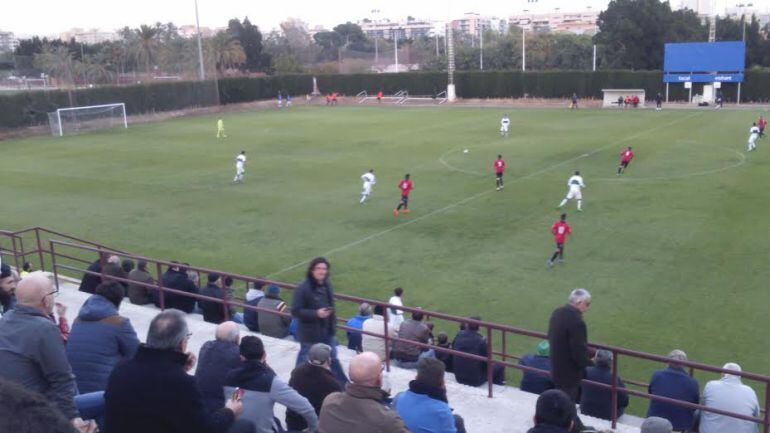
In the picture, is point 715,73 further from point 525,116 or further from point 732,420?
point 732,420

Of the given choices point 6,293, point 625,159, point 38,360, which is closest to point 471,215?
point 625,159

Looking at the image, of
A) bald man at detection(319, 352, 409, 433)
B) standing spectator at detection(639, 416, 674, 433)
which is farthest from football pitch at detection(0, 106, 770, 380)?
bald man at detection(319, 352, 409, 433)

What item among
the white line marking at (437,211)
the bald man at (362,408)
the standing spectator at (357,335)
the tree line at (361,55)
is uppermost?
the tree line at (361,55)

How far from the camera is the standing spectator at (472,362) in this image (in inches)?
390

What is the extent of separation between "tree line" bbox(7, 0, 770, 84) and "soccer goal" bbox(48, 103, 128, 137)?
35.2ft

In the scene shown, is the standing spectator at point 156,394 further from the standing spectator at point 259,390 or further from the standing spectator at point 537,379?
the standing spectator at point 537,379

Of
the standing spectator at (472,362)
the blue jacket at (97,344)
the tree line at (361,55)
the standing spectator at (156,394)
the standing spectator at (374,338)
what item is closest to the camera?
the standing spectator at (156,394)

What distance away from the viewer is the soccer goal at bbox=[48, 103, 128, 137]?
54188mm

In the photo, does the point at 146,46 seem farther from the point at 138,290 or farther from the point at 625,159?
the point at 138,290

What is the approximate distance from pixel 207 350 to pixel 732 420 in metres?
5.77

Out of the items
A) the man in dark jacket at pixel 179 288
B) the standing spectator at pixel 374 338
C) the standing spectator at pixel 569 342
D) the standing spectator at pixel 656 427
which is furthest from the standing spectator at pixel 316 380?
the man in dark jacket at pixel 179 288

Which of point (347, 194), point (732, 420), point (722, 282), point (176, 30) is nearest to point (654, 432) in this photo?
point (732, 420)

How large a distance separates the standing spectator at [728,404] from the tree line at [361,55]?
68.0 m

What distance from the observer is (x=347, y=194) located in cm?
2966
